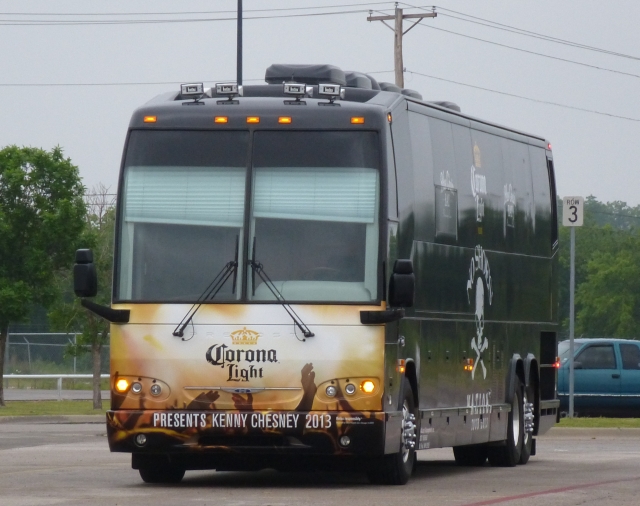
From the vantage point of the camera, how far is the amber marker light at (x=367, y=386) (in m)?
13.5

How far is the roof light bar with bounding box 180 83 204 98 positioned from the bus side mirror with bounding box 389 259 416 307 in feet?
8.04

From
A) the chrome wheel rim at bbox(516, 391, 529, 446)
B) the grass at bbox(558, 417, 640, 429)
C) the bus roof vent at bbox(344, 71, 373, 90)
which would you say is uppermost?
the bus roof vent at bbox(344, 71, 373, 90)

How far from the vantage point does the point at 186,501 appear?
41.1 ft

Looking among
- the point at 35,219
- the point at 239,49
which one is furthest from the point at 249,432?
the point at 239,49

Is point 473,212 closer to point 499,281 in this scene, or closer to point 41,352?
point 499,281

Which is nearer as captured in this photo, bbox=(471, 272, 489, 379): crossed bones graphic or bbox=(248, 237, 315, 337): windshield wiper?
bbox=(248, 237, 315, 337): windshield wiper

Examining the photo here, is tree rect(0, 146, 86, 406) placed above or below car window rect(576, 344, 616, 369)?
above

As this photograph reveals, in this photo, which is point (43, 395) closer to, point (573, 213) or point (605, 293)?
point (573, 213)

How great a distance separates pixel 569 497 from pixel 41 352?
147 feet

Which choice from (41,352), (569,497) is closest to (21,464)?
(569,497)

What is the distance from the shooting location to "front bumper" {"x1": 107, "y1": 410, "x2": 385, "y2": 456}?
13.4 m

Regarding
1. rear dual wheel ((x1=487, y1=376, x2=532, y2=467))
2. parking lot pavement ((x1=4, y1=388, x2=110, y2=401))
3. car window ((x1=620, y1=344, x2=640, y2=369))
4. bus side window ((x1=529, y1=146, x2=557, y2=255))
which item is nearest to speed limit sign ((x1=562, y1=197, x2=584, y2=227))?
car window ((x1=620, y1=344, x2=640, y2=369))

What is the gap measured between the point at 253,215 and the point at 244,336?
1.06 m

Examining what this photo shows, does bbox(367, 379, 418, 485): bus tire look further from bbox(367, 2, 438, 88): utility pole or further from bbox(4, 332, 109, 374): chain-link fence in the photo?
bbox(4, 332, 109, 374): chain-link fence
